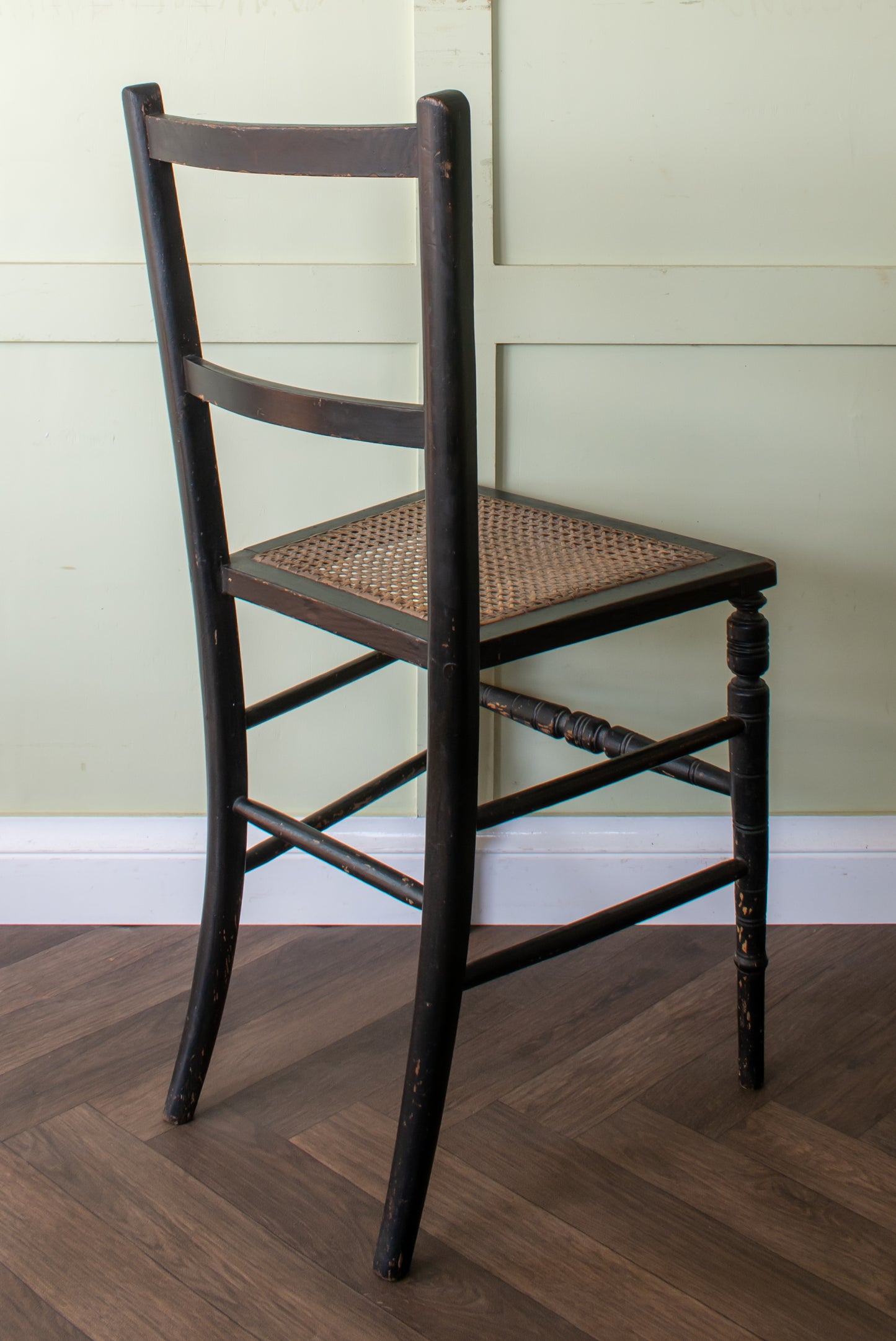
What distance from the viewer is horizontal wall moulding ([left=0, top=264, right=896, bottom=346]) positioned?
142 cm

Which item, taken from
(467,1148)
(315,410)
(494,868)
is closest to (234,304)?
(315,410)

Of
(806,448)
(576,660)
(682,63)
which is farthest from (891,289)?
(576,660)

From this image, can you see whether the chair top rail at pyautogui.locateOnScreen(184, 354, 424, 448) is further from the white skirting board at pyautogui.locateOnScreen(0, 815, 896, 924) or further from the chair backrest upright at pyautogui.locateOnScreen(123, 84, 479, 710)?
the white skirting board at pyautogui.locateOnScreen(0, 815, 896, 924)

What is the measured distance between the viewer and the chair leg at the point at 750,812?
1198mm

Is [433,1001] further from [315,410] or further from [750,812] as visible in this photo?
[315,410]

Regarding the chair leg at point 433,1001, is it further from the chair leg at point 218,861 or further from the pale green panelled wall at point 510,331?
the pale green panelled wall at point 510,331

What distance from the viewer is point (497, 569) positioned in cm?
115

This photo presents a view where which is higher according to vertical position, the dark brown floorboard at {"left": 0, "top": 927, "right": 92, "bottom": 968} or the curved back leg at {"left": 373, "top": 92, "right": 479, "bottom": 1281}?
the curved back leg at {"left": 373, "top": 92, "right": 479, "bottom": 1281}

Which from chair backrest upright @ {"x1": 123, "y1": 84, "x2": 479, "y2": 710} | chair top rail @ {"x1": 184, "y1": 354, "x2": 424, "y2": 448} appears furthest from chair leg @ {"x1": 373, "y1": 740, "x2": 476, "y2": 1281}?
chair top rail @ {"x1": 184, "y1": 354, "x2": 424, "y2": 448}

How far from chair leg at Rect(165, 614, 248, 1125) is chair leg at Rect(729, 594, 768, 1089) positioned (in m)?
0.49

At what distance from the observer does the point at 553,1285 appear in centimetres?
111

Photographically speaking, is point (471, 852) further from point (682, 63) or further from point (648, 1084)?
point (682, 63)

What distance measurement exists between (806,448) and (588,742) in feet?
1.71

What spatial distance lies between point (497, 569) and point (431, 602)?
214mm
